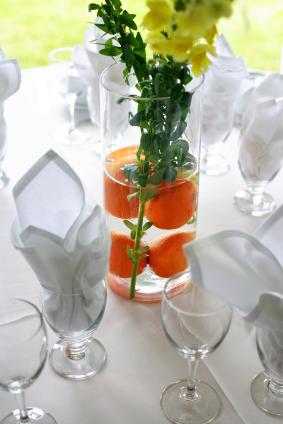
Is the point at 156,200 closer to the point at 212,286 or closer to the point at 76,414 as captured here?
the point at 212,286

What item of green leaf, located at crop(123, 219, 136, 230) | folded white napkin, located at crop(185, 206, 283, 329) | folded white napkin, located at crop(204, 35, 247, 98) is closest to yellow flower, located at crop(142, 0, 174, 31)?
folded white napkin, located at crop(185, 206, 283, 329)

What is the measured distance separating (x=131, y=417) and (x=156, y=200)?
0.34 metres

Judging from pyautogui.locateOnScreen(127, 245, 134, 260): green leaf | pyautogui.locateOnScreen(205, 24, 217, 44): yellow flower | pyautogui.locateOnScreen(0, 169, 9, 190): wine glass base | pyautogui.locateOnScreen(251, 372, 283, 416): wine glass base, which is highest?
pyautogui.locateOnScreen(205, 24, 217, 44): yellow flower

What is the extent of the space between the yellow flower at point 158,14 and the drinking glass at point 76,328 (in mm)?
397

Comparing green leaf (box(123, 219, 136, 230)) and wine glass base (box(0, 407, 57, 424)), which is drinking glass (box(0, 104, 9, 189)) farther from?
wine glass base (box(0, 407, 57, 424))

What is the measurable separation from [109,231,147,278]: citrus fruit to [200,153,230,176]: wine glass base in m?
0.44

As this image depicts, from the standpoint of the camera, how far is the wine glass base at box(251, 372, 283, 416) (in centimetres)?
104

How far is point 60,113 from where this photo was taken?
1762 mm

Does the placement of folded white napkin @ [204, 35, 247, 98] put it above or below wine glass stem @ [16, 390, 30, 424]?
above

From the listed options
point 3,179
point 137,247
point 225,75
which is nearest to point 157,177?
point 137,247

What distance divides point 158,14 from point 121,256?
1.58 feet

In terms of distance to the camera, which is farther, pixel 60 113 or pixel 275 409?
pixel 60 113

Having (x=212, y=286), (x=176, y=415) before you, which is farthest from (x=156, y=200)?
(x=176, y=415)

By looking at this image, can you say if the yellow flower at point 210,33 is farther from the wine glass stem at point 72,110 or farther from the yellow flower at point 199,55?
the wine glass stem at point 72,110
